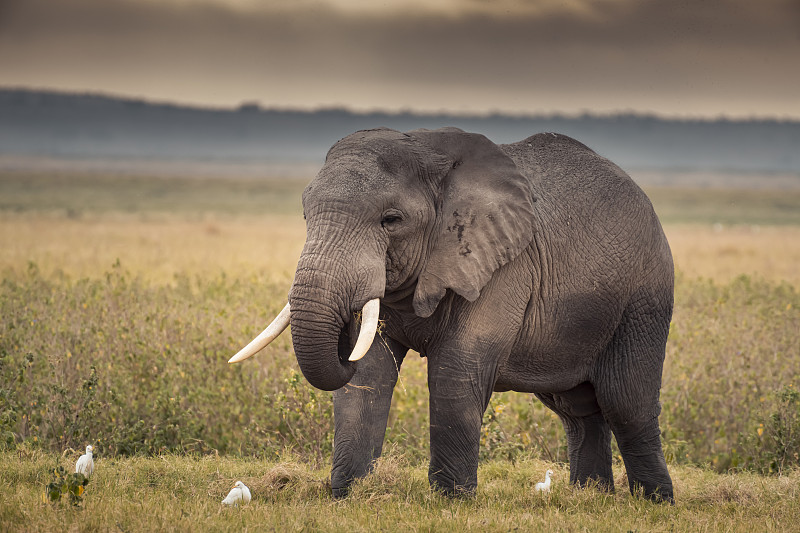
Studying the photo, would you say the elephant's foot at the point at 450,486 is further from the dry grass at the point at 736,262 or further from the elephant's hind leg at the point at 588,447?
the dry grass at the point at 736,262

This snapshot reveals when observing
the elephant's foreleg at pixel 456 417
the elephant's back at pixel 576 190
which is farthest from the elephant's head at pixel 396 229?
the elephant's foreleg at pixel 456 417

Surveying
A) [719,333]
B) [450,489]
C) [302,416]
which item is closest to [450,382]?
[450,489]

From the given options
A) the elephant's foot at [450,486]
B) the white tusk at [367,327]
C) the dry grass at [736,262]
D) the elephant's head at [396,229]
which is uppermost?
the elephant's head at [396,229]

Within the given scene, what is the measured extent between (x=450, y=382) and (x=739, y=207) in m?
100

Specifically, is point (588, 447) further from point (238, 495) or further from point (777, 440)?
point (238, 495)

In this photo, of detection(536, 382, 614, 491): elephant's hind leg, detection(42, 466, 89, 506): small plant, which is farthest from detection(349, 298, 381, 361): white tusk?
detection(536, 382, 614, 491): elephant's hind leg

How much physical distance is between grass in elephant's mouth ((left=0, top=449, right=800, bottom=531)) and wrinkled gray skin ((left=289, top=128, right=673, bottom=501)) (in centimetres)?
31

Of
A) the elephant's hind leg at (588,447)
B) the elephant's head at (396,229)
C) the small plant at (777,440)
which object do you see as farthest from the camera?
the small plant at (777,440)

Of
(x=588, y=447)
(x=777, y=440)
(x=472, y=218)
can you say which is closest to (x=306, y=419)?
(x=588, y=447)

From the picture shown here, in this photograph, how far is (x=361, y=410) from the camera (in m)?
7.11

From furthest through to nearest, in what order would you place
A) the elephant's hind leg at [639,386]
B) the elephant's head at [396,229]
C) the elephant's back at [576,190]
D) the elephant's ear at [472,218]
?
the elephant's hind leg at [639,386], the elephant's back at [576,190], the elephant's ear at [472,218], the elephant's head at [396,229]

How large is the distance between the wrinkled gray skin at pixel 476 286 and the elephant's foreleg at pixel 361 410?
1cm

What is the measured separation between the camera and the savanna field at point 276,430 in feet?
22.0

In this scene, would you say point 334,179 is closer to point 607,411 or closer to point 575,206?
point 575,206
